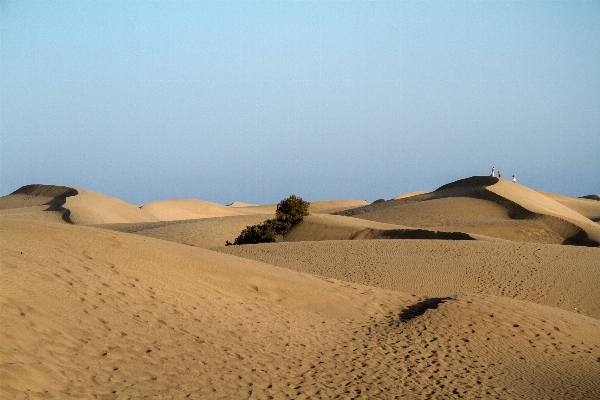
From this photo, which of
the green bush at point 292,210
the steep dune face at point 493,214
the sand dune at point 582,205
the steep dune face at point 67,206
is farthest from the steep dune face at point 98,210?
the sand dune at point 582,205

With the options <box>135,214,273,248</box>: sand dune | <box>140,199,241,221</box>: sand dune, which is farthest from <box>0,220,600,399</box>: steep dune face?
<box>140,199,241,221</box>: sand dune

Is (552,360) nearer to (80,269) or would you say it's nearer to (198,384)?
(198,384)

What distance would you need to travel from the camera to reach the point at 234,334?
30.7 ft

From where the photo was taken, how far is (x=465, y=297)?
12.7 meters

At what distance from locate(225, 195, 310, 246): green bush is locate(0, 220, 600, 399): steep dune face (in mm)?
13011

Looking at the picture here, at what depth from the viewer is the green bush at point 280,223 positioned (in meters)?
26.1

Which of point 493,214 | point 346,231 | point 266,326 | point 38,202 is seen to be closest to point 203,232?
point 346,231

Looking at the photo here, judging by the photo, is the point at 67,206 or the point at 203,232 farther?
the point at 67,206

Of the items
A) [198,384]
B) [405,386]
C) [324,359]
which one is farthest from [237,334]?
[405,386]

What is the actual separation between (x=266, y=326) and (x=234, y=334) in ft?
2.58

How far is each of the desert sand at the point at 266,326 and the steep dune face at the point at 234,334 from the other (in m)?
0.03

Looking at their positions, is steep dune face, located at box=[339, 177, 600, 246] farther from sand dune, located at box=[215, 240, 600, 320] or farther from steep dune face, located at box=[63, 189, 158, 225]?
steep dune face, located at box=[63, 189, 158, 225]

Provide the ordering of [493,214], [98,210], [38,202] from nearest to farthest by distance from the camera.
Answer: [493,214], [98,210], [38,202]

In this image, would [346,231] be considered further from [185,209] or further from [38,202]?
[185,209]
